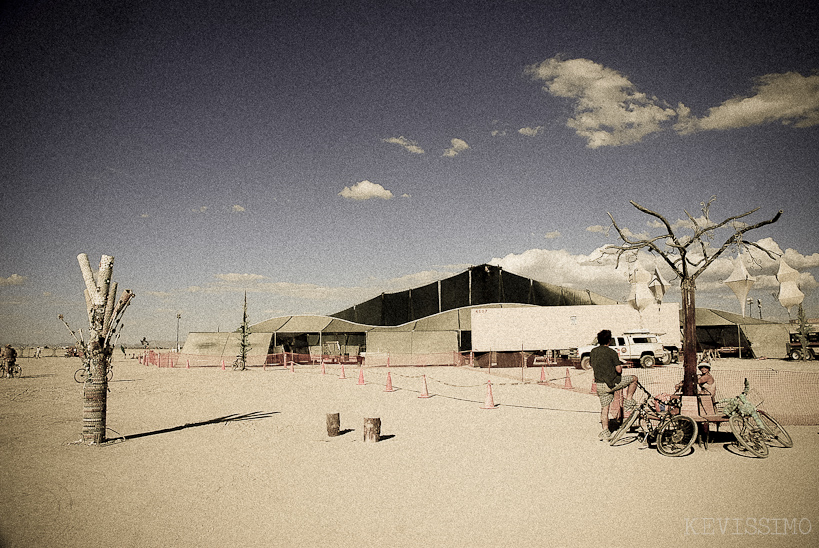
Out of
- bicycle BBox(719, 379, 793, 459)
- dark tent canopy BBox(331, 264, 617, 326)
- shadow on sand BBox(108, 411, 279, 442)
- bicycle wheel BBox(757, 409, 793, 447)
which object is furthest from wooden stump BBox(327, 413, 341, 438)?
dark tent canopy BBox(331, 264, 617, 326)

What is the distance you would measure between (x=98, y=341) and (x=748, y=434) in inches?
483

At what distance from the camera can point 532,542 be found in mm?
5035

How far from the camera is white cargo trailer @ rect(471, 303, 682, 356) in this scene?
35.5 meters

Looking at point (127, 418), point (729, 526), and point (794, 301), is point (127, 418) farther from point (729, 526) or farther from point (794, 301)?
point (794, 301)

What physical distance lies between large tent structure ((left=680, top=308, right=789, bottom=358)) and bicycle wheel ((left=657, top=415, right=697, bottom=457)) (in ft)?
124

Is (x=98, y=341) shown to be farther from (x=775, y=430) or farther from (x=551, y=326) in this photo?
(x=551, y=326)

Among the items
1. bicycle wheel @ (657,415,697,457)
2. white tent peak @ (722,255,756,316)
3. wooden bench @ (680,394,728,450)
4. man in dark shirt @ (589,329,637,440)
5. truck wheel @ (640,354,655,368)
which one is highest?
white tent peak @ (722,255,756,316)

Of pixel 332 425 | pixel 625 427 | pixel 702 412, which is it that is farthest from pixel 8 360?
pixel 702 412

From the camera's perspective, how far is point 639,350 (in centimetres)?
3005

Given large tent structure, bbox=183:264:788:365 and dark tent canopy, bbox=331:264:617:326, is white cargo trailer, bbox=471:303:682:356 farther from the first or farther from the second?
dark tent canopy, bbox=331:264:617:326

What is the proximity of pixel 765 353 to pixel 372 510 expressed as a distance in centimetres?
4408

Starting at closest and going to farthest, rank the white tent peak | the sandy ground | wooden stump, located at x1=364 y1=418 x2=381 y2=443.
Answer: the sandy ground < wooden stump, located at x1=364 y1=418 x2=381 y2=443 < the white tent peak

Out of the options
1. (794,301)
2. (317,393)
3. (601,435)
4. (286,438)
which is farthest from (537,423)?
(317,393)

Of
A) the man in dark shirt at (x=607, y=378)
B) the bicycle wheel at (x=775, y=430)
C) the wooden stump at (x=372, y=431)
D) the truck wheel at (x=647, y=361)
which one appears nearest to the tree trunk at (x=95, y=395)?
the wooden stump at (x=372, y=431)
